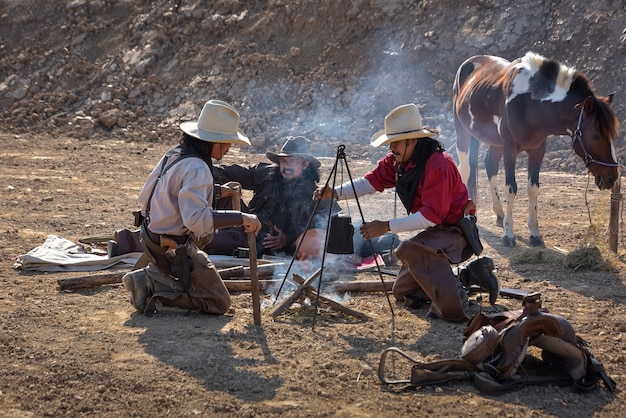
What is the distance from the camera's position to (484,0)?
17.2 metres

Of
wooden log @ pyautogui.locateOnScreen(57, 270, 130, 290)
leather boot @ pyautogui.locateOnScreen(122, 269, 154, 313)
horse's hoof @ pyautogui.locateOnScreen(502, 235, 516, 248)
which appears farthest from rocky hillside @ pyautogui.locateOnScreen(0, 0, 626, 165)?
leather boot @ pyautogui.locateOnScreen(122, 269, 154, 313)

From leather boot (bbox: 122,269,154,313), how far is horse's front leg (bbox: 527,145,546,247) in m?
4.73

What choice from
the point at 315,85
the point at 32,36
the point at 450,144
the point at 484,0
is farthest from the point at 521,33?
the point at 32,36

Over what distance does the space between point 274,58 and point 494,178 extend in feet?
32.7

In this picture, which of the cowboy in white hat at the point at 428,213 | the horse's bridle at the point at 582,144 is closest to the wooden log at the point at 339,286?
the cowboy in white hat at the point at 428,213

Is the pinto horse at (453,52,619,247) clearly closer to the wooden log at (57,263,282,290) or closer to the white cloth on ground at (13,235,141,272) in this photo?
the wooden log at (57,263,282,290)

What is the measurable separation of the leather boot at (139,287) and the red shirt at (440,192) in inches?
79.5

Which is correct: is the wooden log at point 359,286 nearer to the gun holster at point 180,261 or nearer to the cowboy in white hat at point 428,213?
the cowboy in white hat at point 428,213

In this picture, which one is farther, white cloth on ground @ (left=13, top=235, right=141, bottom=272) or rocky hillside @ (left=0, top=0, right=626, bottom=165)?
rocky hillside @ (left=0, top=0, right=626, bottom=165)

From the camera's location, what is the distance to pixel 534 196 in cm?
898

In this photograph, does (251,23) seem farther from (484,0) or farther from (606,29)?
(606,29)

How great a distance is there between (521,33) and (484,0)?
1.32m

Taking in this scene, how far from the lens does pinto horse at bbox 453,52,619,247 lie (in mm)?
8008

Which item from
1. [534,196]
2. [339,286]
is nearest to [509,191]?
[534,196]
